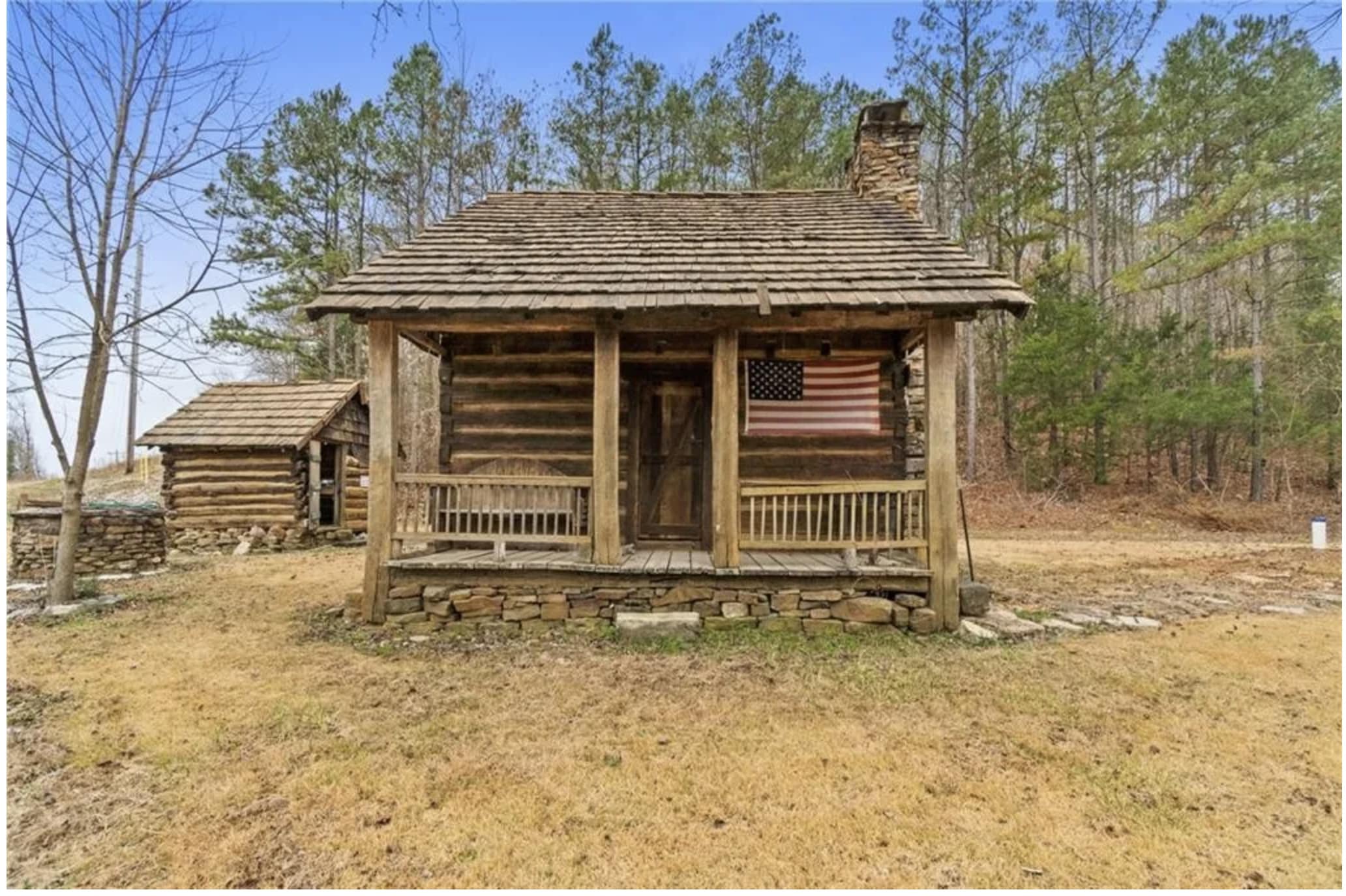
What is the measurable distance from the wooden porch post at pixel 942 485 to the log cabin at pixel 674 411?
0.02 metres

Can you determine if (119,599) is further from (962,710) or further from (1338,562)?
(1338,562)

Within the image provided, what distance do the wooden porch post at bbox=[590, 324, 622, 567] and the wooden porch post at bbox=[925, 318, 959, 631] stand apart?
3018 millimetres

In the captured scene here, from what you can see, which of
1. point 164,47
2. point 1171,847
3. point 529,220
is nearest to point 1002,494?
point 529,220

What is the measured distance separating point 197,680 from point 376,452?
2.35m

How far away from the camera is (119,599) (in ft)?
24.4

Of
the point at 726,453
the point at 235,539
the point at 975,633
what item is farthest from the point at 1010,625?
the point at 235,539

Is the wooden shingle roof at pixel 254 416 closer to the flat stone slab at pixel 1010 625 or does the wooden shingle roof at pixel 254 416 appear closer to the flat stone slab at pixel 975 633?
the flat stone slab at pixel 975 633

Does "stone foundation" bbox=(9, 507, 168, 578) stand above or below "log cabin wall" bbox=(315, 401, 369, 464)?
below

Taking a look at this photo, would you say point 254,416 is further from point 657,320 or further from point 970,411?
point 970,411

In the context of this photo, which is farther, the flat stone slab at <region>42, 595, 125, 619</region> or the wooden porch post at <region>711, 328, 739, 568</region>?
the flat stone slab at <region>42, 595, 125, 619</region>

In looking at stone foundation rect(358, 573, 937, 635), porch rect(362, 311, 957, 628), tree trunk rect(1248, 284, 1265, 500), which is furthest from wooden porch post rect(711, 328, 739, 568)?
tree trunk rect(1248, 284, 1265, 500)

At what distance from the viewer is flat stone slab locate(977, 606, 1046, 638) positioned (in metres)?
5.92

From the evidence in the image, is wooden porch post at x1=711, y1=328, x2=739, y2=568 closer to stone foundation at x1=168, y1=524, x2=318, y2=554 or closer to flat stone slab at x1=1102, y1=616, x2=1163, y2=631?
flat stone slab at x1=1102, y1=616, x2=1163, y2=631

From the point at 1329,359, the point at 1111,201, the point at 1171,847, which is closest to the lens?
the point at 1171,847
